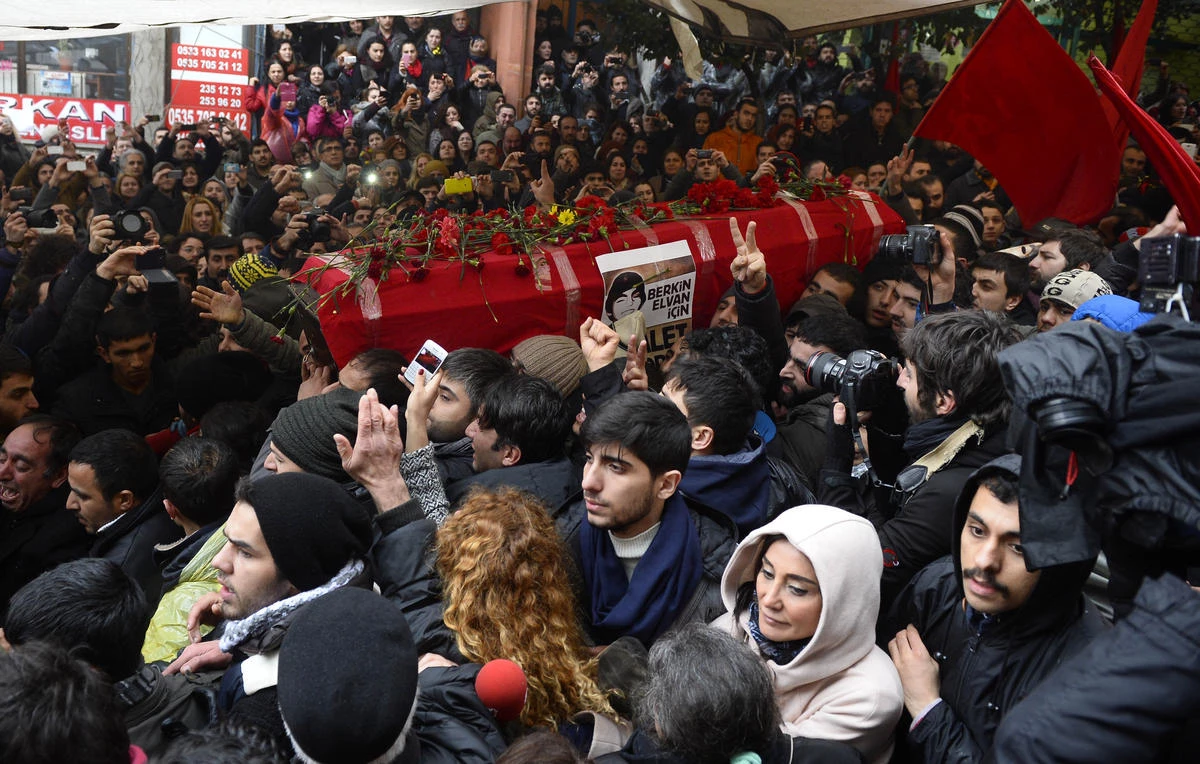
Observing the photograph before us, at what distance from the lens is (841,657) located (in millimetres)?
2234

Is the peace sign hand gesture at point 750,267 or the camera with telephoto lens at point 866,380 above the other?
the peace sign hand gesture at point 750,267

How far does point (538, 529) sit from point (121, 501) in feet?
5.89

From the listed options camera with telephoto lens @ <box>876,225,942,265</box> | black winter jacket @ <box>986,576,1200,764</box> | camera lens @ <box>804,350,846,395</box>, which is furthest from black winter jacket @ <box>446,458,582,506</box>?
camera with telephoto lens @ <box>876,225,942,265</box>

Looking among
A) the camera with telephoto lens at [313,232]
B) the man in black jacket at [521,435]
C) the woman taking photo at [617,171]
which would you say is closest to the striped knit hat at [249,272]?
the camera with telephoto lens at [313,232]

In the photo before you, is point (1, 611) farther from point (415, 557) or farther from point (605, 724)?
point (605, 724)

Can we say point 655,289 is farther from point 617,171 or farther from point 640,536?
point 617,171

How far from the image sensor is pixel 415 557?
102 inches

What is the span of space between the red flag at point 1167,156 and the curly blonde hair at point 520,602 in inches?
92.8

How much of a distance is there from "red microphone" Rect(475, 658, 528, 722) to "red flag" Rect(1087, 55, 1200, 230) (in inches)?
103

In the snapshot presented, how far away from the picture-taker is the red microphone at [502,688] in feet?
6.65

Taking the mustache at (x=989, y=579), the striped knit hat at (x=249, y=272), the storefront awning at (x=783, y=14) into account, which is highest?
the storefront awning at (x=783, y=14)

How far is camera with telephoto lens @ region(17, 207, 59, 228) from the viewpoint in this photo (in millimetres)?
6496

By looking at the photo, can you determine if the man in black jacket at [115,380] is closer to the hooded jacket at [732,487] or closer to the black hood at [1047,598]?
the hooded jacket at [732,487]

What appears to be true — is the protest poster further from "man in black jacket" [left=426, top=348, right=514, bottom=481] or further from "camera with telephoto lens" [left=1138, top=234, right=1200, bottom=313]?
"camera with telephoto lens" [left=1138, top=234, right=1200, bottom=313]
